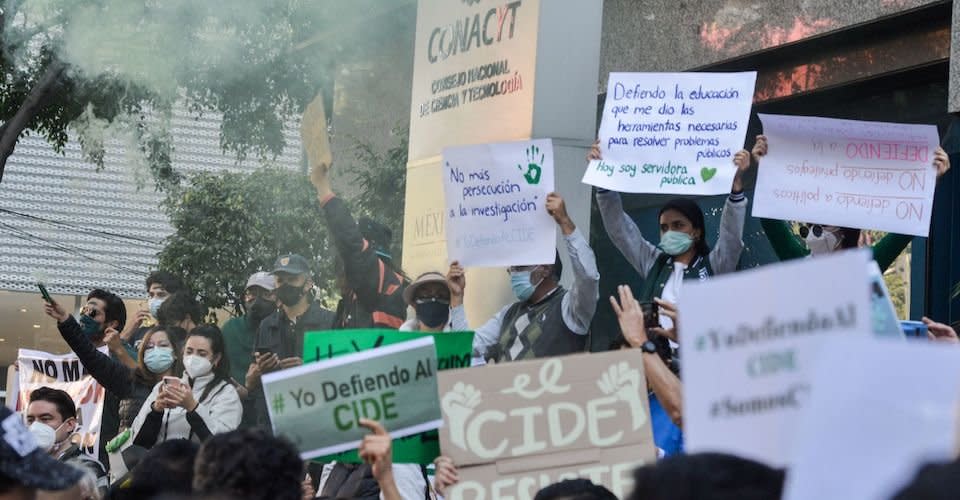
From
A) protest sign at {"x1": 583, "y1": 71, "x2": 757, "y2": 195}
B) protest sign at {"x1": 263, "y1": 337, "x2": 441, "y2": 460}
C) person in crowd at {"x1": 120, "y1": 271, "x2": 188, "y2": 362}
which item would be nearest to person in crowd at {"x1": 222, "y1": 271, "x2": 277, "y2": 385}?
person in crowd at {"x1": 120, "y1": 271, "x2": 188, "y2": 362}

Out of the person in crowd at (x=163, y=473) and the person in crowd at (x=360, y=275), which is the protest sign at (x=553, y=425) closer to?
the person in crowd at (x=163, y=473)

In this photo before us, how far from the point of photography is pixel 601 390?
3.73 m

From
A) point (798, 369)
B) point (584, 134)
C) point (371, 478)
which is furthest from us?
point (584, 134)

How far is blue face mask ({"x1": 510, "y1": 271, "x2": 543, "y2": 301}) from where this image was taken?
5910mm

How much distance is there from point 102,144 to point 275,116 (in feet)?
5.72

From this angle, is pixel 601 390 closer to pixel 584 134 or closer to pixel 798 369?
pixel 798 369

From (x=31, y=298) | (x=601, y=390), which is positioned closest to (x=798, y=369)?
(x=601, y=390)

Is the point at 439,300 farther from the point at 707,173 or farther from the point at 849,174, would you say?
the point at 849,174

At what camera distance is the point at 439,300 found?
19.8 ft

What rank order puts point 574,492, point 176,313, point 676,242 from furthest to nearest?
point 176,313, point 676,242, point 574,492

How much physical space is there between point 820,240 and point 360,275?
225cm

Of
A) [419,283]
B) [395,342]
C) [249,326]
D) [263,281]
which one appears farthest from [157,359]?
[395,342]

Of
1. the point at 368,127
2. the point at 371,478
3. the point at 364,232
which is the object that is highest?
the point at 368,127

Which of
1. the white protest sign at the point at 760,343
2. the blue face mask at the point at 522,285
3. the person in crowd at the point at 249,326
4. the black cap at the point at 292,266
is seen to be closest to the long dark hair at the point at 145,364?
the person in crowd at the point at 249,326
